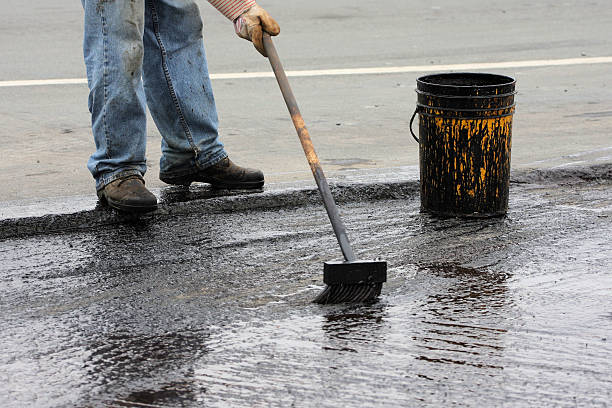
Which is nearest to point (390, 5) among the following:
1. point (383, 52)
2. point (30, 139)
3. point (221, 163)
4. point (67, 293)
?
point (383, 52)

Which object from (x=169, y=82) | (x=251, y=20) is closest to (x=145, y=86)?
(x=169, y=82)

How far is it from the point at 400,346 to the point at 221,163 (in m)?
2.14

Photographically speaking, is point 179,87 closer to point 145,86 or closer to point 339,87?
point 145,86

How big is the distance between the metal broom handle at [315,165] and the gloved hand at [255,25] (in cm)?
3

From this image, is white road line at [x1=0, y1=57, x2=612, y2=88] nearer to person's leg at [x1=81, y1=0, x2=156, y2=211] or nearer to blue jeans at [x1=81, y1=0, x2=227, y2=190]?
blue jeans at [x1=81, y1=0, x2=227, y2=190]

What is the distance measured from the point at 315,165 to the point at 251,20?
0.74m

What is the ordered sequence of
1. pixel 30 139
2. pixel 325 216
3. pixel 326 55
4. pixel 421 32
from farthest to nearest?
pixel 421 32 → pixel 326 55 → pixel 30 139 → pixel 325 216

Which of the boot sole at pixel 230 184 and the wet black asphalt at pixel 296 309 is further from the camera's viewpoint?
the boot sole at pixel 230 184

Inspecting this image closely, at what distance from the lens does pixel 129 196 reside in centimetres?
462

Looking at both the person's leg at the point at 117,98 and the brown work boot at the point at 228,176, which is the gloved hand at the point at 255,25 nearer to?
the person's leg at the point at 117,98

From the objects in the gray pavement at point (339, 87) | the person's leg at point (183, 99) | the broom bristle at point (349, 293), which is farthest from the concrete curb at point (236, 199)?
the broom bristle at point (349, 293)

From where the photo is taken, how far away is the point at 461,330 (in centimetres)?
A: 334

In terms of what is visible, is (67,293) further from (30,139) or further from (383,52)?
(383,52)

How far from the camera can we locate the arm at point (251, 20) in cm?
434
